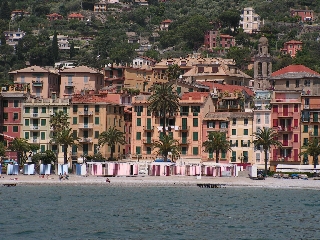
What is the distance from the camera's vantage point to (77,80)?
7003 inches

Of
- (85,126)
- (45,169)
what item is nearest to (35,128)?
(85,126)

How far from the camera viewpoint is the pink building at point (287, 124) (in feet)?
487

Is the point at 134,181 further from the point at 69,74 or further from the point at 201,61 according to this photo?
the point at 201,61

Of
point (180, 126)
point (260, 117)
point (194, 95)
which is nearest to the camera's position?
point (260, 117)

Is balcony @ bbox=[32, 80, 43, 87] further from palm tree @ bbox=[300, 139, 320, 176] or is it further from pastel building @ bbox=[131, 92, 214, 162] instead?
palm tree @ bbox=[300, 139, 320, 176]

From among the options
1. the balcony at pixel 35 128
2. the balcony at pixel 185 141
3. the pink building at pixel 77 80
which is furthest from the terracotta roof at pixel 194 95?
the pink building at pixel 77 80

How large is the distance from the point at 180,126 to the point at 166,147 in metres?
8.33

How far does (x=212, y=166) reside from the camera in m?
143

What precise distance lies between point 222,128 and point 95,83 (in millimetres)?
33206

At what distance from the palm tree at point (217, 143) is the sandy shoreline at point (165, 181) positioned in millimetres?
6441

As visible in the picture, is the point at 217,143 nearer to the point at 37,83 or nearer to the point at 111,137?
the point at 111,137

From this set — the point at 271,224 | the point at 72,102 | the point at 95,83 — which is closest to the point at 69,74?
the point at 95,83

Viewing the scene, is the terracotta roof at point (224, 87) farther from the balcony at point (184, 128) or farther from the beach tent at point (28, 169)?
the beach tent at point (28, 169)

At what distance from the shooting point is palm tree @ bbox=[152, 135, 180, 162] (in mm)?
145625
